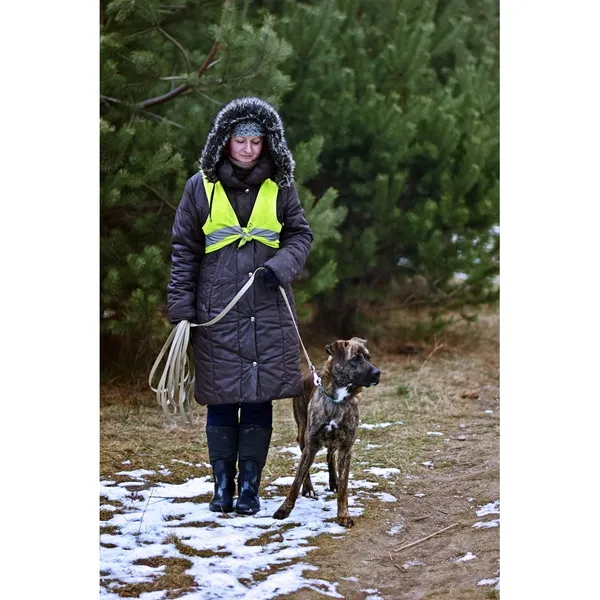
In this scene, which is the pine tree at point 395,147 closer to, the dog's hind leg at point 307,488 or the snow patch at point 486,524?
the dog's hind leg at point 307,488

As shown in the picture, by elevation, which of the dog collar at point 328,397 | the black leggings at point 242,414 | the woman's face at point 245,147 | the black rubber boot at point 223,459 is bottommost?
the black rubber boot at point 223,459

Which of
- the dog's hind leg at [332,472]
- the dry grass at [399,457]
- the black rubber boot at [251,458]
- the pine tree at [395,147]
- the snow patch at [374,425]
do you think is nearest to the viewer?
the dry grass at [399,457]

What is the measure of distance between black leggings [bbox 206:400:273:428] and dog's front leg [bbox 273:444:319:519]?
24 cm

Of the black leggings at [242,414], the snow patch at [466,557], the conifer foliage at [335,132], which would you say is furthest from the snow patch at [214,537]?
the conifer foliage at [335,132]

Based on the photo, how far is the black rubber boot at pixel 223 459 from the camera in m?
3.68

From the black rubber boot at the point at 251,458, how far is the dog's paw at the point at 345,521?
361 mm

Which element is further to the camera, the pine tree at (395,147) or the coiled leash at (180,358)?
the pine tree at (395,147)

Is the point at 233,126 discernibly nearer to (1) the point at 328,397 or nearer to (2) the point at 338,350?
(2) the point at 338,350

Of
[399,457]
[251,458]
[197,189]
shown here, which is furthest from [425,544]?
[197,189]

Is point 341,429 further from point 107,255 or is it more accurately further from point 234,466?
point 107,255

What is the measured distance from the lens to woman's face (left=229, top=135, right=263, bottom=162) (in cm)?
353

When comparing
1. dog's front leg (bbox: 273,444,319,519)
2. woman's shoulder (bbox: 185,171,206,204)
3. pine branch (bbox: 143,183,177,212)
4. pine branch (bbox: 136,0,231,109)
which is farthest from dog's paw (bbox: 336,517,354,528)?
pine branch (bbox: 136,0,231,109)
